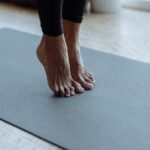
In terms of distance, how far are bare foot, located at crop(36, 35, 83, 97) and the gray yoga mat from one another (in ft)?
0.11

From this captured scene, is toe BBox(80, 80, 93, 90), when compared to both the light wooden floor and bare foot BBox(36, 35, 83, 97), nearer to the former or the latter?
bare foot BBox(36, 35, 83, 97)

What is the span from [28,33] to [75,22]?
733 millimetres

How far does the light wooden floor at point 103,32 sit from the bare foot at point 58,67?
0.24 meters

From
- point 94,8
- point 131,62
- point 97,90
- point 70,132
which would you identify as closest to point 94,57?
point 131,62

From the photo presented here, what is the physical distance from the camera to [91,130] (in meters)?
0.95

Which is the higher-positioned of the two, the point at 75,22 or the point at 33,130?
the point at 75,22

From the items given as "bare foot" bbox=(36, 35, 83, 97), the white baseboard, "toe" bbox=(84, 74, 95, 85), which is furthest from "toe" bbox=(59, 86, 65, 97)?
the white baseboard

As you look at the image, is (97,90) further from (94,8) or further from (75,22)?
(94,8)

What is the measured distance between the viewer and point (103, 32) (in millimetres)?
1971

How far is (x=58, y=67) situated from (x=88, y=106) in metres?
0.17

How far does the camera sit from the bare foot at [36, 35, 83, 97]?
3.61ft

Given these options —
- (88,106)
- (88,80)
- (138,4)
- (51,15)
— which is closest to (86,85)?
(88,80)

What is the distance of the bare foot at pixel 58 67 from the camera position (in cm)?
110

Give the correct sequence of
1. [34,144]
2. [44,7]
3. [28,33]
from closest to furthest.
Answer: [34,144]
[44,7]
[28,33]
